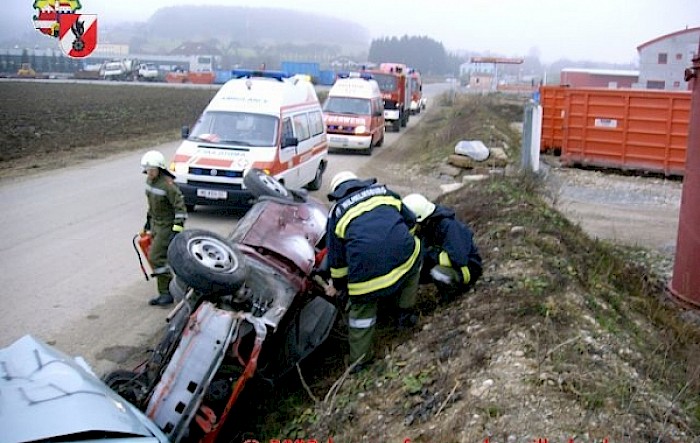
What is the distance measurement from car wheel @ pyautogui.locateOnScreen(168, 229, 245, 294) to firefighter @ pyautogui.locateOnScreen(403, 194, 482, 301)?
1640 mm

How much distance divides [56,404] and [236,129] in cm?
898

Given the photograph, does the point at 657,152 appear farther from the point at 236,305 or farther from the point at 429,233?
the point at 236,305

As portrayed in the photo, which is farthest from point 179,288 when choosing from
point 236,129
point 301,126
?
point 301,126

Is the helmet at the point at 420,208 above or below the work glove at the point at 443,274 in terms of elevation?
above

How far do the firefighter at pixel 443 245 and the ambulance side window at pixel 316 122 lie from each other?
28.0ft

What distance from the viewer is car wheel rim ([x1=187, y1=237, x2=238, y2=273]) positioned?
4957mm

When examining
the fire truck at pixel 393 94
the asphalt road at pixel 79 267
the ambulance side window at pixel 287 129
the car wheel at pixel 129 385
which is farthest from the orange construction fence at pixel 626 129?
the car wheel at pixel 129 385

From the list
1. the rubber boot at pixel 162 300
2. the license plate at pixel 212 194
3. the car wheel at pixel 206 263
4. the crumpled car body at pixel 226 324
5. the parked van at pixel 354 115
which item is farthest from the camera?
the parked van at pixel 354 115

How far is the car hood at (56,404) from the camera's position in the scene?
3.42m

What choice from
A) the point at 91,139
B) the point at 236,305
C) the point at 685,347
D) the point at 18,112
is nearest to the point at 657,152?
the point at 685,347

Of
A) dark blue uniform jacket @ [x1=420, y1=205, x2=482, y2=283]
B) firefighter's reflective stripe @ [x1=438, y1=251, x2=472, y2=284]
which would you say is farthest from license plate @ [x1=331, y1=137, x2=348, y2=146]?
firefighter's reflective stripe @ [x1=438, y1=251, x2=472, y2=284]

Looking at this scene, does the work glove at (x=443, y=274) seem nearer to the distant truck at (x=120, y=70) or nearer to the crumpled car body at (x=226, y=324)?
the crumpled car body at (x=226, y=324)

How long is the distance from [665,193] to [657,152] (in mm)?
2297

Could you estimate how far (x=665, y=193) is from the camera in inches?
618
